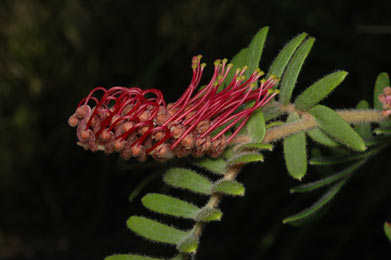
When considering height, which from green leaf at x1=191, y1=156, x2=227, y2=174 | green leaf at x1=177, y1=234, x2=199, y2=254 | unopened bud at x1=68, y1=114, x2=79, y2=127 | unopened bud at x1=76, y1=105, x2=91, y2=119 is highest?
unopened bud at x1=76, y1=105, x2=91, y2=119

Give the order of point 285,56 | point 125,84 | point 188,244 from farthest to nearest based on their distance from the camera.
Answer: point 125,84, point 285,56, point 188,244

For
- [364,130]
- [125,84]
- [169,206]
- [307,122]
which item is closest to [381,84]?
[364,130]

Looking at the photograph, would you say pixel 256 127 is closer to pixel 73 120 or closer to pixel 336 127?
pixel 336 127

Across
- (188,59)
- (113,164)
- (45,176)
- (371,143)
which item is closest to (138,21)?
(188,59)

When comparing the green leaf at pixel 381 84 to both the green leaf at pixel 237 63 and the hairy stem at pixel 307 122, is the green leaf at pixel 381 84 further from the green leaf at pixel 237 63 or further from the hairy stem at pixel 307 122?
the green leaf at pixel 237 63

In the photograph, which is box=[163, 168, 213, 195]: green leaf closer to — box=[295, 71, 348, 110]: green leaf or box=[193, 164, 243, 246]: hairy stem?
box=[193, 164, 243, 246]: hairy stem

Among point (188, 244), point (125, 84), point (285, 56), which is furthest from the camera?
point (125, 84)

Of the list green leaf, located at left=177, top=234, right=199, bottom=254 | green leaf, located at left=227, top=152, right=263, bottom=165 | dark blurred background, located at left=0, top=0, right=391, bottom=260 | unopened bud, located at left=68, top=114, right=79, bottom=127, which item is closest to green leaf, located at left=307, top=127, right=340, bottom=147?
green leaf, located at left=227, top=152, right=263, bottom=165
